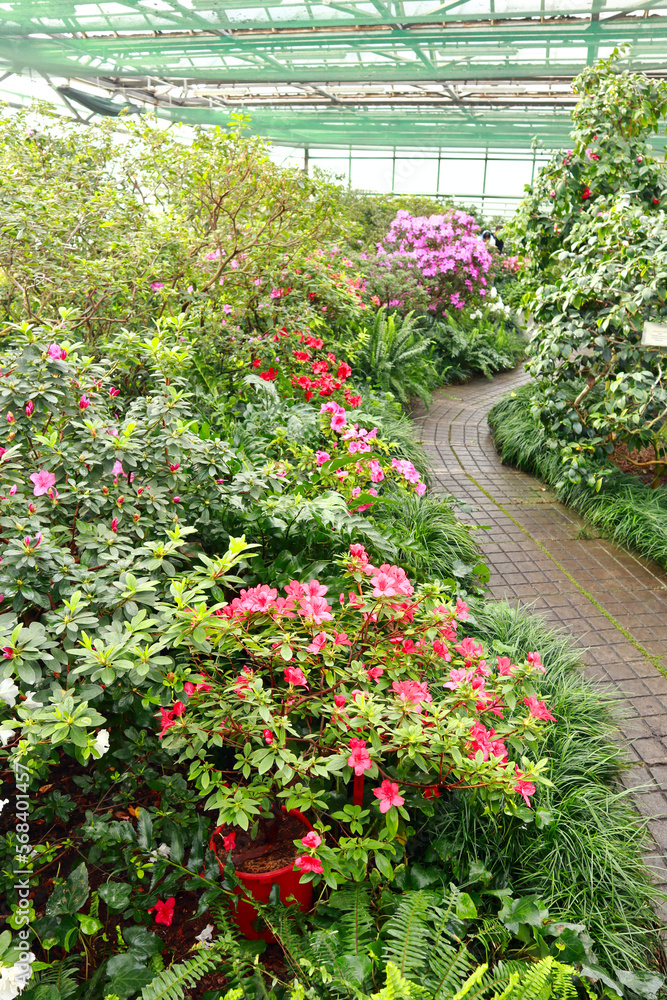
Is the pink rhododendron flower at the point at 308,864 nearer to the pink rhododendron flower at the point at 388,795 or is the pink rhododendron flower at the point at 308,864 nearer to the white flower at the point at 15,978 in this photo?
the pink rhododendron flower at the point at 388,795

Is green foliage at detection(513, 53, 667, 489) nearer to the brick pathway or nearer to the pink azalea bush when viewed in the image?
the brick pathway

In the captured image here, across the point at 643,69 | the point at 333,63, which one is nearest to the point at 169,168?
the point at 333,63

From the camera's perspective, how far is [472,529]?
398cm

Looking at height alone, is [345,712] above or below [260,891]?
above

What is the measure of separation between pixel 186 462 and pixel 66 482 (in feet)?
1.37

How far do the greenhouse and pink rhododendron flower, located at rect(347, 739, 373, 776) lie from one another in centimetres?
2

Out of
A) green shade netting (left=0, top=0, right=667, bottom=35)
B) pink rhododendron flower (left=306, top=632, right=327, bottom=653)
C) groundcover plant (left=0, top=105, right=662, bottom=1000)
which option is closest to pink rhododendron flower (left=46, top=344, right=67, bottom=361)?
groundcover plant (left=0, top=105, right=662, bottom=1000)

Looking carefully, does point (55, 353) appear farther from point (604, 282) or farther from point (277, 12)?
point (277, 12)

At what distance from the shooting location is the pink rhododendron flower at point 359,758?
155cm

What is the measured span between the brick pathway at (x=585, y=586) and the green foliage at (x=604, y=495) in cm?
9

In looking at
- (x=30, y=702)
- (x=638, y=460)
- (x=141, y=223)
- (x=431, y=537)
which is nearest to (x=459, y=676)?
(x=30, y=702)

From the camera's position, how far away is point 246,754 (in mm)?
1614

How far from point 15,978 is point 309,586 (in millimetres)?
1068

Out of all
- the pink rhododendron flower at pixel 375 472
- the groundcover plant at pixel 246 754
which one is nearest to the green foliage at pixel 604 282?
the pink rhododendron flower at pixel 375 472
